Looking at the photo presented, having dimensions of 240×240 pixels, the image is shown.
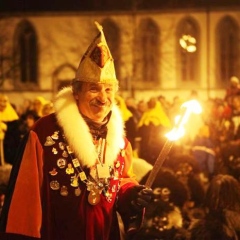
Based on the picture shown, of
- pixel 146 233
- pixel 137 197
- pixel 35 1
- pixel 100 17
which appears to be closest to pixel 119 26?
pixel 100 17

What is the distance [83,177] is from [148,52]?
32.4 metres

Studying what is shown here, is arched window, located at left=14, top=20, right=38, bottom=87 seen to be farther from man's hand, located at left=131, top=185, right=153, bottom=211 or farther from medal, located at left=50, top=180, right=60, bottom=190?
man's hand, located at left=131, top=185, right=153, bottom=211

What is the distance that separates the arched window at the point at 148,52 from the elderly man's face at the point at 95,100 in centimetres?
3160

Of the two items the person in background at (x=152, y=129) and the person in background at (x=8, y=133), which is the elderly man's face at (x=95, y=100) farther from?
the person in background at (x=152, y=129)

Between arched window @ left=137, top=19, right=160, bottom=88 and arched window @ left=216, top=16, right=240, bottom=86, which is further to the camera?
arched window @ left=137, top=19, right=160, bottom=88

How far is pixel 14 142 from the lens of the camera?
1031cm

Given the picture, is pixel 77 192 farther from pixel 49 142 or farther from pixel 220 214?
pixel 220 214

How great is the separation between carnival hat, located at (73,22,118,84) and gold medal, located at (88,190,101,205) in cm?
70

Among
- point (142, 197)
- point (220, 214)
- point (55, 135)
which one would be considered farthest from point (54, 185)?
point (220, 214)

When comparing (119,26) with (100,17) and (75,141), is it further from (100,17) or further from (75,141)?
(75,141)

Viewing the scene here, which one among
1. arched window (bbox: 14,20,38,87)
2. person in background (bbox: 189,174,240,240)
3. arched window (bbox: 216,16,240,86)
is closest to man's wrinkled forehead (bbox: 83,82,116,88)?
person in background (bbox: 189,174,240,240)

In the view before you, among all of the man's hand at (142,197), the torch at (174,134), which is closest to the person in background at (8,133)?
the man's hand at (142,197)

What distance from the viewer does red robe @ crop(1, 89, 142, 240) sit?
4.10 meters

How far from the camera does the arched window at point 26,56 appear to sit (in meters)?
37.0
